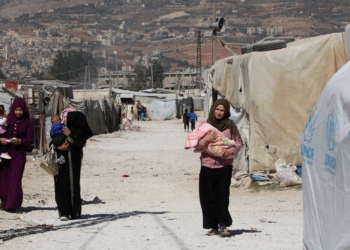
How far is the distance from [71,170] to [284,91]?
15.0 feet

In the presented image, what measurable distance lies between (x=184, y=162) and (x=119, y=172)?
258 cm

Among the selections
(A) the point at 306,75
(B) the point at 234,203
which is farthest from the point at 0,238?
(A) the point at 306,75

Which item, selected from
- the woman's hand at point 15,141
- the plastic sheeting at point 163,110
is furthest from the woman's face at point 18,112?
the plastic sheeting at point 163,110

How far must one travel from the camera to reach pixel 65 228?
30.0 ft

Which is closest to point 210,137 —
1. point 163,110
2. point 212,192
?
point 212,192

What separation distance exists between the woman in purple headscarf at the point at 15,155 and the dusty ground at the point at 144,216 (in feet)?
0.89

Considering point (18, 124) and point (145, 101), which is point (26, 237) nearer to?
point (18, 124)

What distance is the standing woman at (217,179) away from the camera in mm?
8305

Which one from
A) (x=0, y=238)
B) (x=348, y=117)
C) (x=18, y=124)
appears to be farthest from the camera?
(x=18, y=124)

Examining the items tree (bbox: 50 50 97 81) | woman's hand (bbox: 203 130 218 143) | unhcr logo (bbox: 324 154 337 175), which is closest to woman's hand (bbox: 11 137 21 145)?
woman's hand (bbox: 203 130 218 143)

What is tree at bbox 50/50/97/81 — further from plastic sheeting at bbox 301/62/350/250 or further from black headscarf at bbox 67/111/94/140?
plastic sheeting at bbox 301/62/350/250

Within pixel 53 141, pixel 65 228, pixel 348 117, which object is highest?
pixel 348 117

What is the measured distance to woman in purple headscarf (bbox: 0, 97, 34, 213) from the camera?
420 inches

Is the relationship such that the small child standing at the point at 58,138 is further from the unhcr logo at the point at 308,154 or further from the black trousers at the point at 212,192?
the unhcr logo at the point at 308,154
